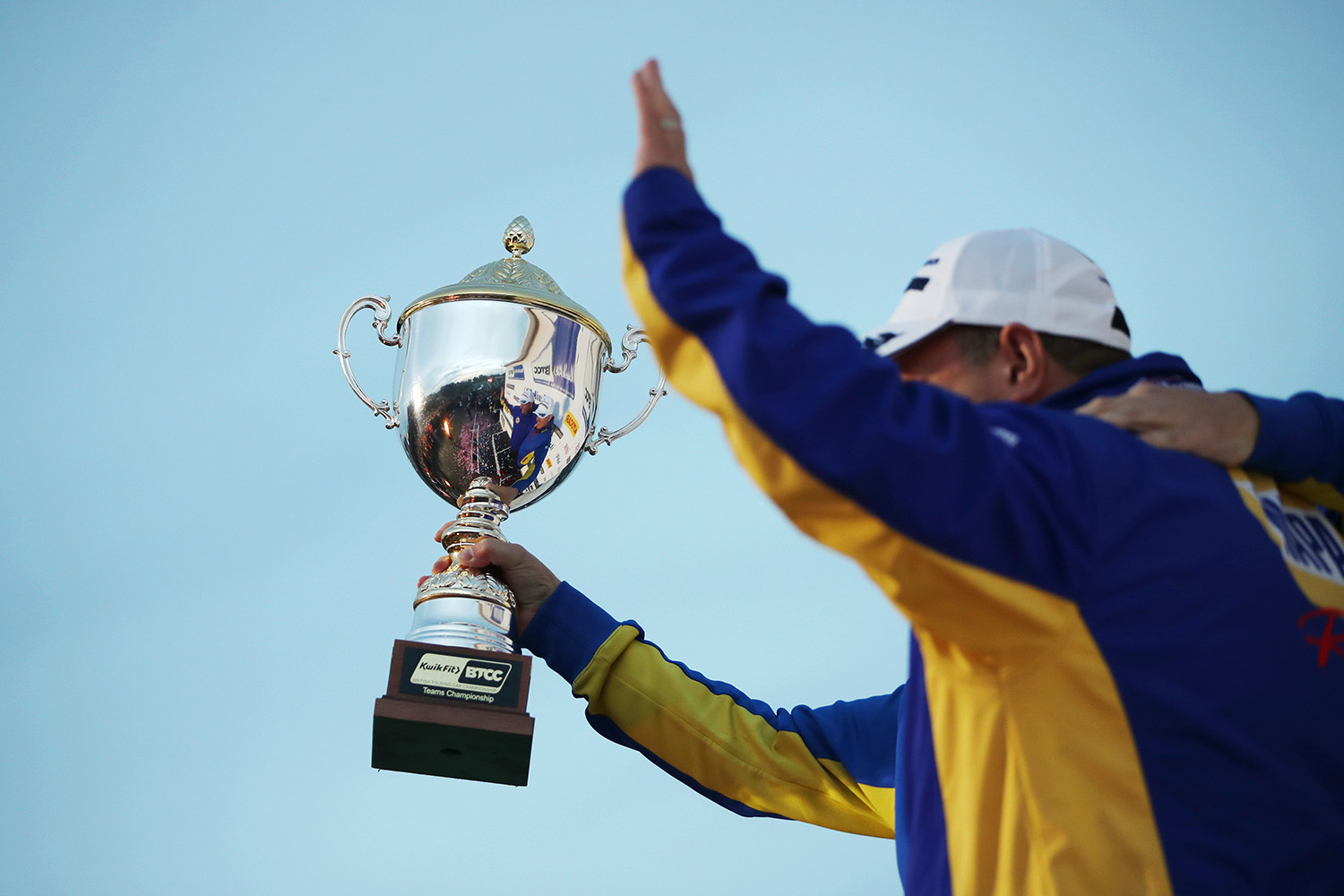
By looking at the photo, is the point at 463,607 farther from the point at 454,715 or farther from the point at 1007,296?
the point at 1007,296

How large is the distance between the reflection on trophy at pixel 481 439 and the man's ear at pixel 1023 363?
1401 millimetres

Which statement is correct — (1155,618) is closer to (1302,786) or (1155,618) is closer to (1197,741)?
(1197,741)

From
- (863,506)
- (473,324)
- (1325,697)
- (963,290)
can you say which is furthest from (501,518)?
(1325,697)

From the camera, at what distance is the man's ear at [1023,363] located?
226 centimetres

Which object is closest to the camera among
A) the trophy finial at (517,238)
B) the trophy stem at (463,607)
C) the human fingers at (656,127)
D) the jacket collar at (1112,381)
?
the human fingers at (656,127)

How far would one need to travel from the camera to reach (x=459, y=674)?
304 centimetres

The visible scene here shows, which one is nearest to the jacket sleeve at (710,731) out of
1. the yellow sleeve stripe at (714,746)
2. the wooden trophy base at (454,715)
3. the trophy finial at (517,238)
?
the yellow sleeve stripe at (714,746)

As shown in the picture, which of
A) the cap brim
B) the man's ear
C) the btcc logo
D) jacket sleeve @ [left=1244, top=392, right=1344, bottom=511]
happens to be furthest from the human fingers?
the btcc logo

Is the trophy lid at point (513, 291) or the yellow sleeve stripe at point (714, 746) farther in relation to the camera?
the trophy lid at point (513, 291)

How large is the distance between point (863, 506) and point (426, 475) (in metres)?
2.20

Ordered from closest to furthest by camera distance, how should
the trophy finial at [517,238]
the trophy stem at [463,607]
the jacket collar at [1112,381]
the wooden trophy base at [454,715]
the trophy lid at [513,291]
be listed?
the jacket collar at [1112,381] < the wooden trophy base at [454,715] < the trophy stem at [463,607] < the trophy lid at [513,291] < the trophy finial at [517,238]

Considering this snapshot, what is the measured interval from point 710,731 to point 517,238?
1.69m

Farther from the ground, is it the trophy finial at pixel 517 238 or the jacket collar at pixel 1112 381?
the trophy finial at pixel 517 238

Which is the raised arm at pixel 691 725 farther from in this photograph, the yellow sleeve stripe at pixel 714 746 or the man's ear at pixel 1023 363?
the man's ear at pixel 1023 363
